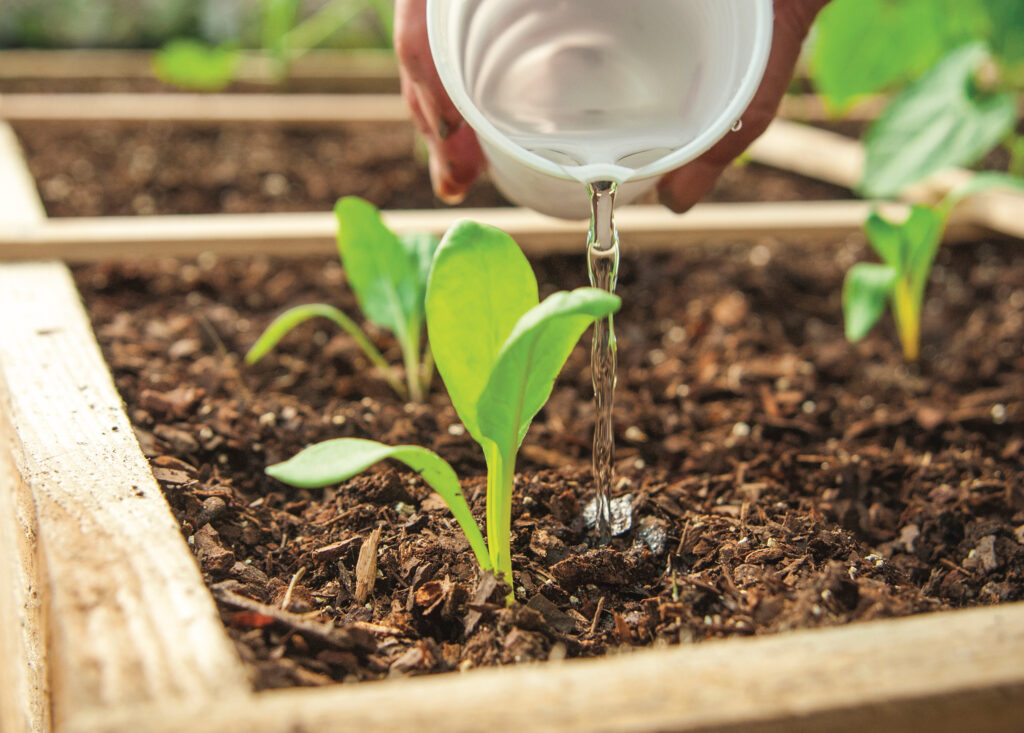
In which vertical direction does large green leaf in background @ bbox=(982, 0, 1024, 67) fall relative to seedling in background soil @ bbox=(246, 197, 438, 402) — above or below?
above

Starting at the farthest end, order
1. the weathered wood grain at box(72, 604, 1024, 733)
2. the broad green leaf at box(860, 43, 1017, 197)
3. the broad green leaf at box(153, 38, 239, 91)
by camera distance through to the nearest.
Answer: the broad green leaf at box(153, 38, 239, 91) < the broad green leaf at box(860, 43, 1017, 197) < the weathered wood grain at box(72, 604, 1024, 733)

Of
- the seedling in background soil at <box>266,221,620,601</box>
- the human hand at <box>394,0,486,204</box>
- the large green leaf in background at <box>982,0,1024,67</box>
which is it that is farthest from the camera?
the large green leaf in background at <box>982,0,1024,67</box>

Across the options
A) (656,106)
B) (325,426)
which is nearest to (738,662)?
(656,106)

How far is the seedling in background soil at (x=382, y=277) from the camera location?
115 cm

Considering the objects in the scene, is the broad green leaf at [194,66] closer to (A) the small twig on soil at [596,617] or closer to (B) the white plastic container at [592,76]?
(B) the white plastic container at [592,76]

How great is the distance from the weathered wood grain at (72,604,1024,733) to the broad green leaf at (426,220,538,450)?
254 millimetres

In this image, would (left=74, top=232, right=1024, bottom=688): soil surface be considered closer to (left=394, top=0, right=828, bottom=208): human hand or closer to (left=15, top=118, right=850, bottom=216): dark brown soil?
(left=394, top=0, right=828, bottom=208): human hand

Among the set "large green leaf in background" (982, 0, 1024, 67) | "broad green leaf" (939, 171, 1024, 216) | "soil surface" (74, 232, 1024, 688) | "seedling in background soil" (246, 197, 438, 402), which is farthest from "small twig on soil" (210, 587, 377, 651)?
"large green leaf in background" (982, 0, 1024, 67)

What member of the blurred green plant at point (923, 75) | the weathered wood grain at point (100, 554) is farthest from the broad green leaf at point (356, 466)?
the blurred green plant at point (923, 75)

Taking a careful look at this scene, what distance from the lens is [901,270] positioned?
1312 millimetres

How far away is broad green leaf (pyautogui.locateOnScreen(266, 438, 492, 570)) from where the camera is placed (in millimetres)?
583

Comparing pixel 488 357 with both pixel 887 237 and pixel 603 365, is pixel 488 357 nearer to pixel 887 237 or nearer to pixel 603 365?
pixel 603 365

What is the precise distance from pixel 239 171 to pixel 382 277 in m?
1.18

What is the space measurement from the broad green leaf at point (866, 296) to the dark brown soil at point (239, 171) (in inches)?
36.8
